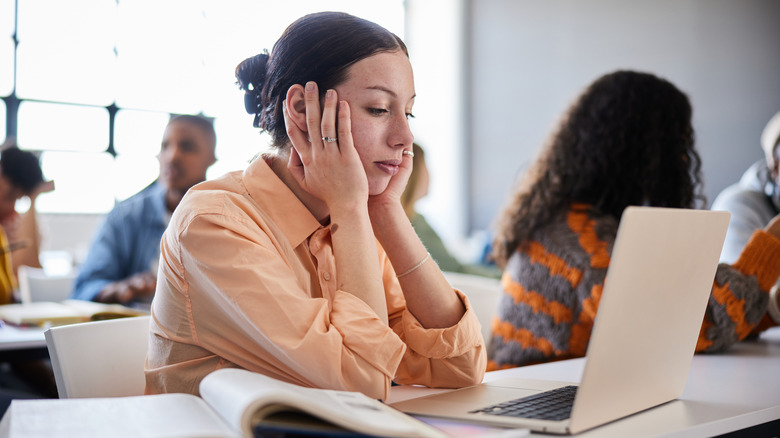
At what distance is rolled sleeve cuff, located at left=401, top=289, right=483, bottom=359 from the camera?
1250 mm

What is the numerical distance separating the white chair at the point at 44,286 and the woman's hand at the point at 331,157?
2.42 meters

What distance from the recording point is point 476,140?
7957mm

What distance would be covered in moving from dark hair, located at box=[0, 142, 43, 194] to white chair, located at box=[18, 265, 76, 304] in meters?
0.46

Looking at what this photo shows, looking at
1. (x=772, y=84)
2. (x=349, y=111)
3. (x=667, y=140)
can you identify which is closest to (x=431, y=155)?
(x=772, y=84)

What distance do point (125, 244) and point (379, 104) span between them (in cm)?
222

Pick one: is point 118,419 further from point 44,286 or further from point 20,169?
point 20,169

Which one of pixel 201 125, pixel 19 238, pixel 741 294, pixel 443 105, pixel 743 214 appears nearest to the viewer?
pixel 741 294

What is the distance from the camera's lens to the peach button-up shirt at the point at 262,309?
102 centimetres

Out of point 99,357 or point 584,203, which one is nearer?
point 99,357

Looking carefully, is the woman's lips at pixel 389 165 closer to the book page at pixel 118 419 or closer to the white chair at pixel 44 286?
the book page at pixel 118 419

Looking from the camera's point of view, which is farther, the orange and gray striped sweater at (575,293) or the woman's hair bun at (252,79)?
the orange and gray striped sweater at (575,293)

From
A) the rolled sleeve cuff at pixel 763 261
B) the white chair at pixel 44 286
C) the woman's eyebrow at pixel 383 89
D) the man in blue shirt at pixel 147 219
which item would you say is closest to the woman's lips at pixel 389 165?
the woman's eyebrow at pixel 383 89

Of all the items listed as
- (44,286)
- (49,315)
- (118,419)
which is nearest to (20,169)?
(44,286)

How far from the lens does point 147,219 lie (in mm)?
3145
